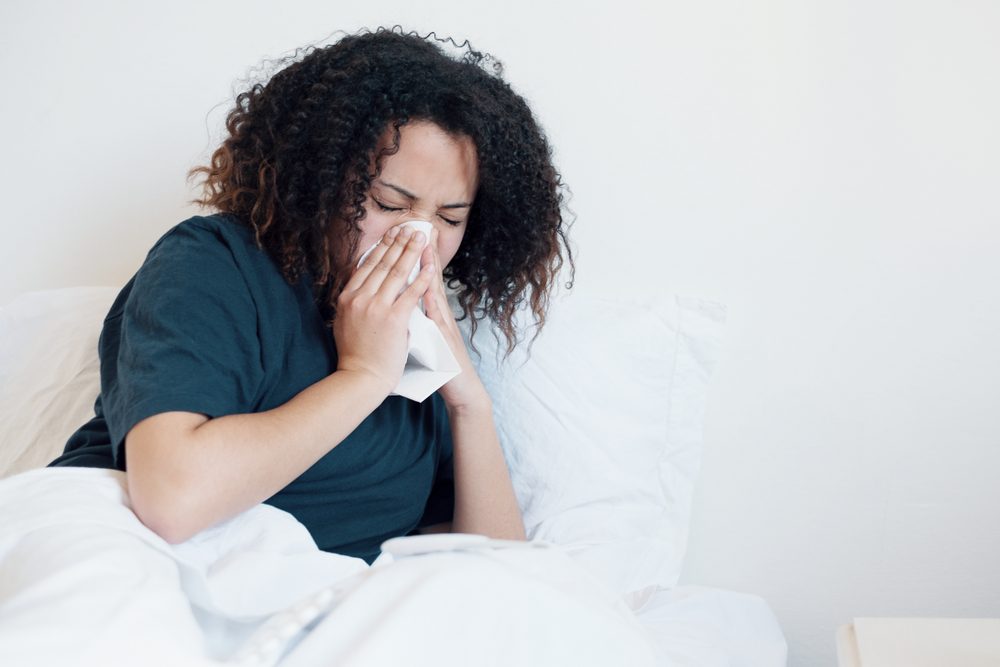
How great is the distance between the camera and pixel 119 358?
99cm

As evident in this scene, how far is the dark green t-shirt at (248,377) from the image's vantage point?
3.14 ft

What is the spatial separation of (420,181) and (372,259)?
0.35 feet

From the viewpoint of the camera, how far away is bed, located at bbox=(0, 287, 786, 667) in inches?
27.7

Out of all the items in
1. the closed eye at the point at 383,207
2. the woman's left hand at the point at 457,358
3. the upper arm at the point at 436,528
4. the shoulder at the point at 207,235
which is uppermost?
the closed eye at the point at 383,207

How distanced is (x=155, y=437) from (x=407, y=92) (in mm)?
478

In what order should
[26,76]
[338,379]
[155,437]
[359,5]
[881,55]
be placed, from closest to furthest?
[155,437]
[338,379]
[881,55]
[359,5]
[26,76]

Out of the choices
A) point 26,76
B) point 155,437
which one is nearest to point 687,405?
point 155,437

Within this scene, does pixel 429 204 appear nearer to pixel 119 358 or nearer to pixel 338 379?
pixel 338 379

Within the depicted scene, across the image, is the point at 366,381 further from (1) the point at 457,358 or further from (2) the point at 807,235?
(2) the point at 807,235

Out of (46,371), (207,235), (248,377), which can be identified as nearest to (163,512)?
(248,377)

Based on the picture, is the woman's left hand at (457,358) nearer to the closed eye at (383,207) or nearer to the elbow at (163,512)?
the closed eye at (383,207)

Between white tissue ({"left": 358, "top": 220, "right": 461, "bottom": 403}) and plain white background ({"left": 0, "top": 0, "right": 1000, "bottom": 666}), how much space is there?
334 mm

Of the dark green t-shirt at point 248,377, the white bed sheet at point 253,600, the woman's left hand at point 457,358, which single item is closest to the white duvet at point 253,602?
the white bed sheet at point 253,600

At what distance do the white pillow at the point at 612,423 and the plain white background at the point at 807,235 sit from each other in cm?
5
